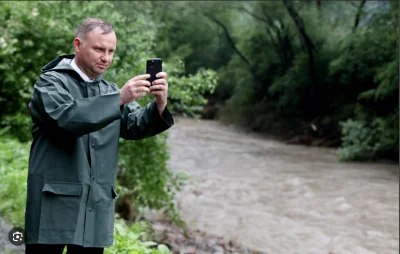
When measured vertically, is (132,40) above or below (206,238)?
above

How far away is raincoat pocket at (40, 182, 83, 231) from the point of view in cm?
233

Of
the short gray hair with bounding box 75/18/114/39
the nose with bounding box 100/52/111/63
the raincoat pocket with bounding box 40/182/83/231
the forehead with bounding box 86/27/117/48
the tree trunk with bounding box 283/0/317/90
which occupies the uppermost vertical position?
the tree trunk with bounding box 283/0/317/90

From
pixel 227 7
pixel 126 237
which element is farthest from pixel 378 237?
pixel 227 7

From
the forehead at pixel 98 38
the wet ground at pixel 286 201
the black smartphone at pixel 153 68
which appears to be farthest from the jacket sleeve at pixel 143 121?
the wet ground at pixel 286 201

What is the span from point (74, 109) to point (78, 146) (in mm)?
223

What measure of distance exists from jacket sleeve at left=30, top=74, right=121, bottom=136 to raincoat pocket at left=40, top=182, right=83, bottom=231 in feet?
0.86

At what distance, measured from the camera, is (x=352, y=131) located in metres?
19.4

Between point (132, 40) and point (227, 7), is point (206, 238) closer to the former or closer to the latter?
point (132, 40)

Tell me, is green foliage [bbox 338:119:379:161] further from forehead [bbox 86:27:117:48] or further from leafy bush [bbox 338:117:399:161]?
forehead [bbox 86:27:117:48]

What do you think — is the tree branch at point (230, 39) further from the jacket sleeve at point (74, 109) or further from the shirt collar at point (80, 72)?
the jacket sleeve at point (74, 109)

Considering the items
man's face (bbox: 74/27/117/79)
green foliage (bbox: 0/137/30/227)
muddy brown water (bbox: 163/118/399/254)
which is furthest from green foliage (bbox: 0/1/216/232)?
man's face (bbox: 74/27/117/79)

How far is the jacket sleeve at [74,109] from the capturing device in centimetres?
223

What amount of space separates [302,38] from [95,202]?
24.2m

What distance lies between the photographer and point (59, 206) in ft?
7.69
